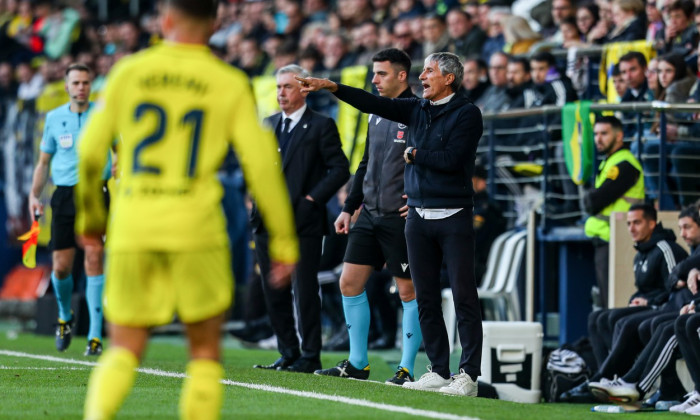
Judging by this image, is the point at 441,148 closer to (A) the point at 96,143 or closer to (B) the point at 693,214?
(B) the point at 693,214

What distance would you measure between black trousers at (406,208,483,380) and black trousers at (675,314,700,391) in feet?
5.08

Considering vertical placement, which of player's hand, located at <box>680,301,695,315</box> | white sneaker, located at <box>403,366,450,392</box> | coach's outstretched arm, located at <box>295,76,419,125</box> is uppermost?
coach's outstretched arm, located at <box>295,76,419,125</box>

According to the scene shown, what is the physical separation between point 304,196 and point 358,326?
1.11 meters

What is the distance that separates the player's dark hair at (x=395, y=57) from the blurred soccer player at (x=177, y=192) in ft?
13.4

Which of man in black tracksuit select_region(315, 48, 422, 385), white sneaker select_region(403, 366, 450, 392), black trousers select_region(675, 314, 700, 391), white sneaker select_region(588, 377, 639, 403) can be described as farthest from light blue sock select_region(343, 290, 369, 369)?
black trousers select_region(675, 314, 700, 391)

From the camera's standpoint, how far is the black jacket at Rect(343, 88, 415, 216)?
917cm

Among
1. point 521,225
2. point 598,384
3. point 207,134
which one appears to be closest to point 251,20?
point 521,225

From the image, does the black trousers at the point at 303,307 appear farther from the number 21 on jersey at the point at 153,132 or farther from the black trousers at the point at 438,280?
the number 21 on jersey at the point at 153,132

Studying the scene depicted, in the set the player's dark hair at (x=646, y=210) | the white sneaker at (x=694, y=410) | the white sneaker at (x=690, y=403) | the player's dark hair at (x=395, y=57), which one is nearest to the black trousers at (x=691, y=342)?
the white sneaker at (x=690, y=403)

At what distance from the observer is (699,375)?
8.79 meters

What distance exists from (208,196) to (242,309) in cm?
1244

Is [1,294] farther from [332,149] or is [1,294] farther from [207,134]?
[207,134]

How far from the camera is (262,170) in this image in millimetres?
5117

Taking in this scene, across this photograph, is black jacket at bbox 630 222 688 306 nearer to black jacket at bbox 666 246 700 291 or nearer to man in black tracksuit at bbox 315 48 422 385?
black jacket at bbox 666 246 700 291
